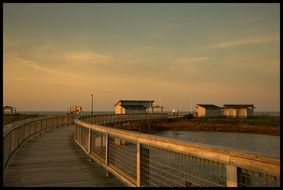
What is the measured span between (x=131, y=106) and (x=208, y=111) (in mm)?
23262

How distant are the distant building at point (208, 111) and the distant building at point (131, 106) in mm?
15614

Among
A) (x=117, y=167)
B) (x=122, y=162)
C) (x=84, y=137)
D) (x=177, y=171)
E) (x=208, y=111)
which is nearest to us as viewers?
(x=117, y=167)

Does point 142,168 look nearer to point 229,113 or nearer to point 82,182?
point 82,182

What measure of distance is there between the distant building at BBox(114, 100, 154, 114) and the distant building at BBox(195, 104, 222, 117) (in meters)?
15.6

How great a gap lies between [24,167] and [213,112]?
3197 inches

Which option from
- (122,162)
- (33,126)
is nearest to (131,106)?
(33,126)

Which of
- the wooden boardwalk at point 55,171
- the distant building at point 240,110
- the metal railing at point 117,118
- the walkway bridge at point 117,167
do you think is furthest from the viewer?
the distant building at point 240,110

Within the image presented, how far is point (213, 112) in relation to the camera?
86750mm

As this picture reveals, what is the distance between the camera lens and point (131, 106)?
245ft

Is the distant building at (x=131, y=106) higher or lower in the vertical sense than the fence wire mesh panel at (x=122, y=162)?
higher

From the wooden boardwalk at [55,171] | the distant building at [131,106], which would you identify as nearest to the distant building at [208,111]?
the distant building at [131,106]

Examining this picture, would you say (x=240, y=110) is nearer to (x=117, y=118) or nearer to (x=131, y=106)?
(x=131, y=106)

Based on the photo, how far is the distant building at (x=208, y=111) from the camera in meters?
85.6

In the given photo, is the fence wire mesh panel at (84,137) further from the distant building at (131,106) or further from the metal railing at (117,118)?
the distant building at (131,106)
